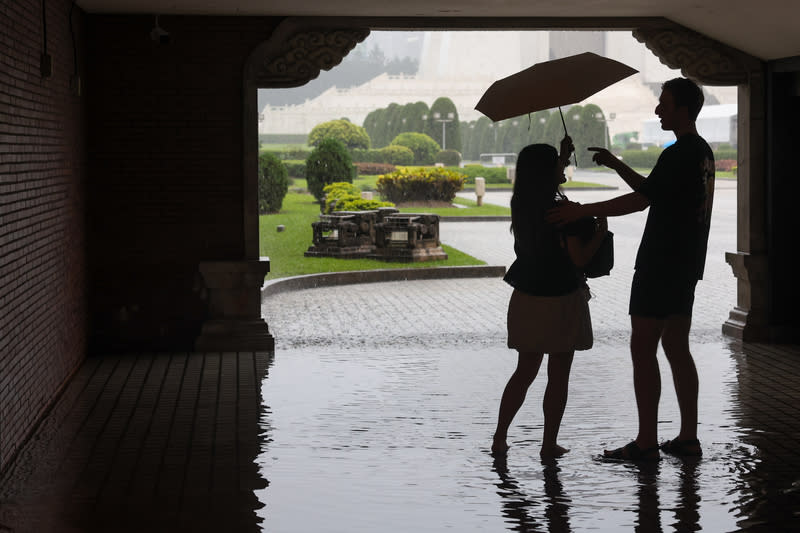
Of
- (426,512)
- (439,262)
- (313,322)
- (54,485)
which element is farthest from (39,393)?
(439,262)

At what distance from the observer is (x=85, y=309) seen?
31.3ft

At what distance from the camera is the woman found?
18.6ft

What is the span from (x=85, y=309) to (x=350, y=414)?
330 cm

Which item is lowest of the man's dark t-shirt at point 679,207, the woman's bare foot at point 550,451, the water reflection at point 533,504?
the water reflection at point 533,504

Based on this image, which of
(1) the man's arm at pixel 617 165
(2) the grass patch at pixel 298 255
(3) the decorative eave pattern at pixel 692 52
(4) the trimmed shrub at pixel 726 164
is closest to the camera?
(1) the man's arm at pixel 617 165

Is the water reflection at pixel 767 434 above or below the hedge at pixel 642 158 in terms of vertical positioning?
below

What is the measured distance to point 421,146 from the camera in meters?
45.1

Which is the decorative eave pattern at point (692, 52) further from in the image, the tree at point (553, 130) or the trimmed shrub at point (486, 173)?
the tree at point (553, 130)

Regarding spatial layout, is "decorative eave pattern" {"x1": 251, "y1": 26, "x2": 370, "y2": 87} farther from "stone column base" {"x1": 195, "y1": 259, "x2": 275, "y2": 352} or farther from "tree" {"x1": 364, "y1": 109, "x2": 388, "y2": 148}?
"tree" {"x1": 364, "y1": 109, "x2": 388, "y2": 148}

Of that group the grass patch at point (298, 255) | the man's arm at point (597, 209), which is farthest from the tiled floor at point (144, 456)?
the grass patch at point (298, 255)

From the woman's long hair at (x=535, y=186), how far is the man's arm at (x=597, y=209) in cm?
6

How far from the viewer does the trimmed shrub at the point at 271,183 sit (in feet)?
86.3

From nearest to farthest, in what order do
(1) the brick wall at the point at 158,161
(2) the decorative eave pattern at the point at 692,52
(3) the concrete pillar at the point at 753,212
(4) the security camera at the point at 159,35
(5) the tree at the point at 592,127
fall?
(4) the security camera at the point at 159,35, (1) the brick wall at the point at 158,161, (2) the decorative eave pattern at the point at 692,52, (3) the concrete pillar at the point at 753,212, (5) the tree at the point at 592,127

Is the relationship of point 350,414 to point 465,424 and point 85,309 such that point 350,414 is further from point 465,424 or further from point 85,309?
point 85,309
